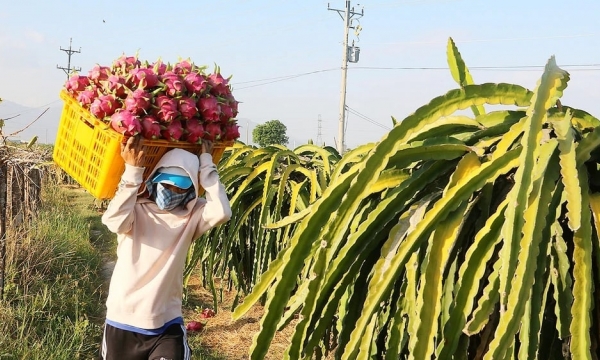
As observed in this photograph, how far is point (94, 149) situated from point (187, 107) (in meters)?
0.41

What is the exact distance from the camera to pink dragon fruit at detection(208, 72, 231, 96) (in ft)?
7.91

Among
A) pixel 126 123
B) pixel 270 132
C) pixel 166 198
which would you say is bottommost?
pixel 166 198

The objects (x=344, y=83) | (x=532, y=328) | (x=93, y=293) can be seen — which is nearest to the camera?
(x=532, y=328)

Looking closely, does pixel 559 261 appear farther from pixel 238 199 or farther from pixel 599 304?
pixel 238 199

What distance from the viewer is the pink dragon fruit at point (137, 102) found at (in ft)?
7.01

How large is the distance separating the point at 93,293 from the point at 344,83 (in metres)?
20.3

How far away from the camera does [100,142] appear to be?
7.35ft

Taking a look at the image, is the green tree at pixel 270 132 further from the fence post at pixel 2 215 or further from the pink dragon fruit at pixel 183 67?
the pink dragon fruit at pixel 183 67

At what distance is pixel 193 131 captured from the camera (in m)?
2.30

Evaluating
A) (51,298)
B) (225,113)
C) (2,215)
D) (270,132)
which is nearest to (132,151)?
(225,113)

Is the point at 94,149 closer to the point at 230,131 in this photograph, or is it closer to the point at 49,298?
the point at 230,131

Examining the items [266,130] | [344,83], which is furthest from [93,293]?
[266,130]

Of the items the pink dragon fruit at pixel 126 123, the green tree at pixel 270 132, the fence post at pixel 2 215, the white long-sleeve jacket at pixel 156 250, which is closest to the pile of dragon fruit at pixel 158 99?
the pink dragon fruit at pixel 126 123

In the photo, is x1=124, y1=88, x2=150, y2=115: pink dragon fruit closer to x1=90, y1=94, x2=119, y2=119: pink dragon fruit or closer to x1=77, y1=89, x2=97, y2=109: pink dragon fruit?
x1=90, y1=94, x2=119, y2=119: pink dragon fruit
